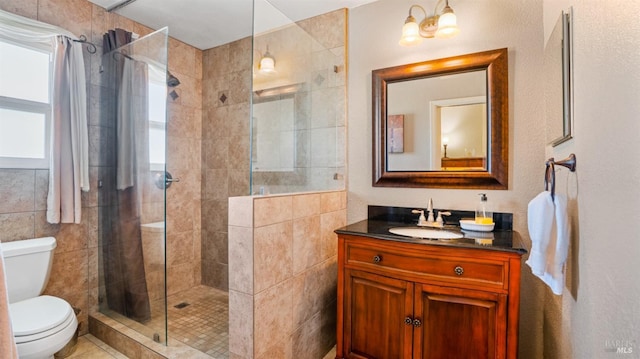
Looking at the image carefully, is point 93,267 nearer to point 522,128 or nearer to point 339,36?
point 339,36

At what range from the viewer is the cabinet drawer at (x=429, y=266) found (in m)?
1.30

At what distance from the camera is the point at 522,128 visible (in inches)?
66.9

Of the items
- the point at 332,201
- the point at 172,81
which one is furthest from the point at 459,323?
the point at 172,81

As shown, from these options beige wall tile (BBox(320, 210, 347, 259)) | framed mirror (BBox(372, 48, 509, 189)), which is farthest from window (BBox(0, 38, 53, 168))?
framed mirror (BBox(372, 48, 509, 189))

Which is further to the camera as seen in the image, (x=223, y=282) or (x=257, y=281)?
(x=223, y=282)

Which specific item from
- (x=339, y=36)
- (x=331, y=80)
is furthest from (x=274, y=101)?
(x=339, y=36)

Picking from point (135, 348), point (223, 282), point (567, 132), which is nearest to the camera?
point (567, 132)

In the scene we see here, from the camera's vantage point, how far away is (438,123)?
190 cm

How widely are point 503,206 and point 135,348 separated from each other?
97.2 inches

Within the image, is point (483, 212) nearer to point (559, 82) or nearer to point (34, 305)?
point (559, 82)

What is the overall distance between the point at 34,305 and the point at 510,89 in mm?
3086

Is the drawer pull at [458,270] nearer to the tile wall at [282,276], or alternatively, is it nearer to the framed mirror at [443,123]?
the framed mirror at [443,123]

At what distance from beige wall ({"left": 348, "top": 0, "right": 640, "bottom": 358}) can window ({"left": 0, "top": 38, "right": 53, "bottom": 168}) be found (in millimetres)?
Result: 2174

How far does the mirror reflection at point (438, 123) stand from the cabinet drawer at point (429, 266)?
71cm
